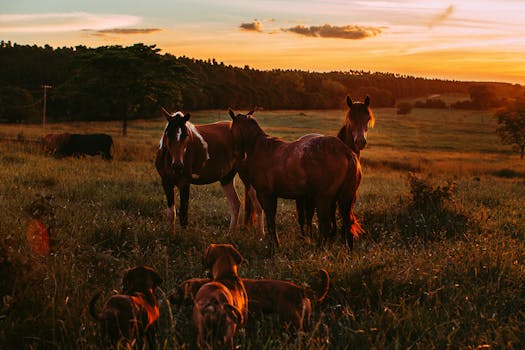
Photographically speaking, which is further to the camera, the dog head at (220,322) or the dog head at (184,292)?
the dog head at (184,292)

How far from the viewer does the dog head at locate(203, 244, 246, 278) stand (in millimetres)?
4203

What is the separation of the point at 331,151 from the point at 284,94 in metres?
117

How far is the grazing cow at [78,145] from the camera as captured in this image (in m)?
22.5

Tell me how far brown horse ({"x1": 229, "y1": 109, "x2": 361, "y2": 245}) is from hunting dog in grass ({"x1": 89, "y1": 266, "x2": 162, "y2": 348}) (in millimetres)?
3741

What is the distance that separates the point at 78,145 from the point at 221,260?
20459 mm

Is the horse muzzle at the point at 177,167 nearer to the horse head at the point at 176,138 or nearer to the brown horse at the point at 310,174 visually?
the horse head at the point at 176,138

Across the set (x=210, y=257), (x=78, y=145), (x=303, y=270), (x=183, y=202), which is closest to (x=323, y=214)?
(x=303, y=270)

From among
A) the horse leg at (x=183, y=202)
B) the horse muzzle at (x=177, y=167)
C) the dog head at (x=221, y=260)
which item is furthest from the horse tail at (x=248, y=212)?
the dog head at (x=221, y=260)

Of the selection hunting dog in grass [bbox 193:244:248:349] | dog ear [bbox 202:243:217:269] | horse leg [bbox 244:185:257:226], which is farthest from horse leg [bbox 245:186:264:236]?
hunting dog in grass [bbox 193:244:248:349]

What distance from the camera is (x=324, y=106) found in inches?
4985

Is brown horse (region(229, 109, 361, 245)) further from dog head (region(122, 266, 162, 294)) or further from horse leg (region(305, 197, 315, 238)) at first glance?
dog head (region(122, 266, 162, 294))

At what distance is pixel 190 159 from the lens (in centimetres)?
955

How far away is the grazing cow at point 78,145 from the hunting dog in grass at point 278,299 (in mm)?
19224

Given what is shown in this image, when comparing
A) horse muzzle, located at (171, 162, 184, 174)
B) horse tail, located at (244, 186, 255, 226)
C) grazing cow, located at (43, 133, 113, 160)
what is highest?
horse muzzle, located at (171, 162, 184, 174)
